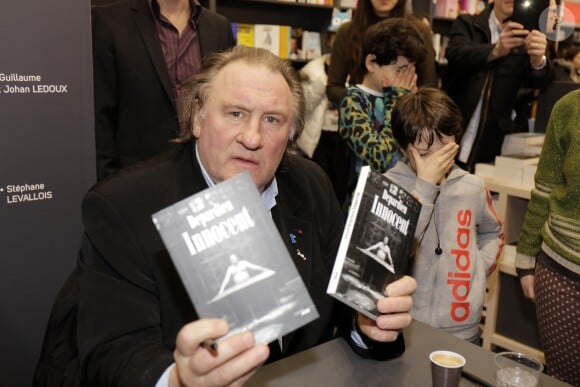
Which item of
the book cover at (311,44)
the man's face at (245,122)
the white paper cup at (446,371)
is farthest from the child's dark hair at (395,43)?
the book cover at (311,44)

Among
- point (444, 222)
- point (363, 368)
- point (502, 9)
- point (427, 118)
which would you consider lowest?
point (363, 368)

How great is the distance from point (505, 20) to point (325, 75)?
1.15 meters

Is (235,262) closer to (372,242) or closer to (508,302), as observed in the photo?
(372,242)

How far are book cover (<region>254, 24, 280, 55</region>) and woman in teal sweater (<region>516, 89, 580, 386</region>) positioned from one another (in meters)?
2.79

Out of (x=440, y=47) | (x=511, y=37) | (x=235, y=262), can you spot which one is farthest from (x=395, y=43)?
(x=440, y=47)

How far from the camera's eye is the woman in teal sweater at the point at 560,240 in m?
1.72

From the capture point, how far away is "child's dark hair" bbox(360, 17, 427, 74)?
2.46 meters

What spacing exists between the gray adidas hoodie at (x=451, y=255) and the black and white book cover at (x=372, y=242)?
805 millimetres

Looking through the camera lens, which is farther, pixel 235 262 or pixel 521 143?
pixel 521 143

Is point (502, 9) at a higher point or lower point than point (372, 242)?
higher

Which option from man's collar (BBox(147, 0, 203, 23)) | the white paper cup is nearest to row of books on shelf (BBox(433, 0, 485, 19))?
man's collar (BBox(147, 0, 203, 23))

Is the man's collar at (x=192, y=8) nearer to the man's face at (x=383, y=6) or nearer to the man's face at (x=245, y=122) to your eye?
the man's face at (x=383, y=6)

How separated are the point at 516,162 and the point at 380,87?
0.89 metres

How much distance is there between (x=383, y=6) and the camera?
2.86 meters
